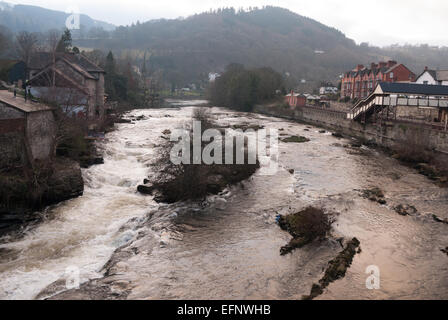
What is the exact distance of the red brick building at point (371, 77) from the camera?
56.0 m

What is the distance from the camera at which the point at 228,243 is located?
1398 centimetres

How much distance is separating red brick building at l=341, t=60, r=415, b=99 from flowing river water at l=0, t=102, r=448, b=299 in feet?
111

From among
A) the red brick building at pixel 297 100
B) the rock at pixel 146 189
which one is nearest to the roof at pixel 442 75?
the red brick building at pixel 297 100

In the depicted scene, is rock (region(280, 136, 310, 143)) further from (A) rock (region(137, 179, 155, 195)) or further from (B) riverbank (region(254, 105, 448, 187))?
(A) rock (region(137, 179, 155, 195))

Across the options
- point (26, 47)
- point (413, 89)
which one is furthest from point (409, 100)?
point (26, 47)

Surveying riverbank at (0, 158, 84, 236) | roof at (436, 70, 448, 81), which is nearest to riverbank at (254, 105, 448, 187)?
roof at (436, 70, 448, 81)

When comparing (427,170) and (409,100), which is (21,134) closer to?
(427,170)

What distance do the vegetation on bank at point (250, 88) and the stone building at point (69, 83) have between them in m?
34.7

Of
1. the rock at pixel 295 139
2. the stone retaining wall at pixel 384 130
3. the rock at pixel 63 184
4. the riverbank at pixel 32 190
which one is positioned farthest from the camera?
the rock at pixel 295 139

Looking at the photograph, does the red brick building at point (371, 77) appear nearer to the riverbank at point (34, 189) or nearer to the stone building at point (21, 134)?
the riverbank at point (34, 189)

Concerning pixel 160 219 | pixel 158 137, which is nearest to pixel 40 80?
pixel 158 137

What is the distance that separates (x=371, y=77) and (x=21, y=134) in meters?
55.8

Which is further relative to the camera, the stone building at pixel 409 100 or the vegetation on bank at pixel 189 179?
the stone building at pixel 409 100
